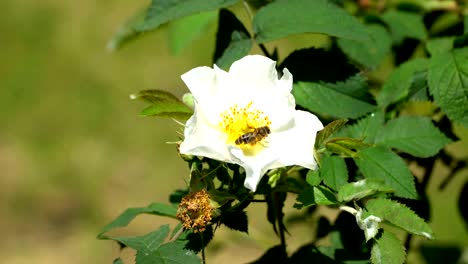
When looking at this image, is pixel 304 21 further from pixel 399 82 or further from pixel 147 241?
pixel 147 241

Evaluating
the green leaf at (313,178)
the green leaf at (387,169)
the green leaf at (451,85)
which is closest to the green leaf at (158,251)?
the green leaf at (313,178)

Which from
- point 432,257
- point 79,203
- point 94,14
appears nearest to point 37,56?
point 94,14

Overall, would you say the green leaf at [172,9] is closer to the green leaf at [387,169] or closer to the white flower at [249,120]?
the white flower at [249,120]

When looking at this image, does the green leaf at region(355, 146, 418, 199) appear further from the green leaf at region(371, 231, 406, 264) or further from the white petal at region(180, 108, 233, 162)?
the white petal at region(180, 108, 233, 162)

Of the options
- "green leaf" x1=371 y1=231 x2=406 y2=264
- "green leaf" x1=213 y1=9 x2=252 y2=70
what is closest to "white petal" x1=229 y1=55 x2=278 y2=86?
"green leaf" x1=213 y1=9 x2=252 y2=70

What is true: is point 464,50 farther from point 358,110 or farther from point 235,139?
point 235,139

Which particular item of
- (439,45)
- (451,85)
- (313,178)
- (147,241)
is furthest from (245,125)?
(439,45)
